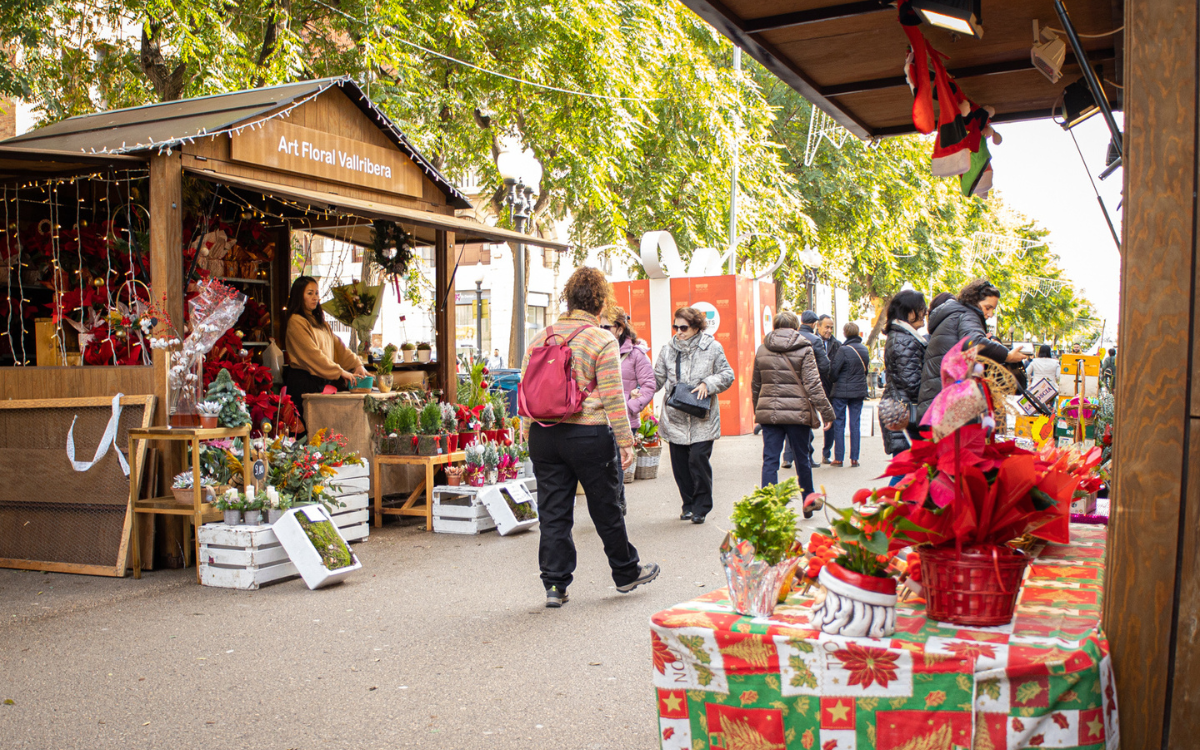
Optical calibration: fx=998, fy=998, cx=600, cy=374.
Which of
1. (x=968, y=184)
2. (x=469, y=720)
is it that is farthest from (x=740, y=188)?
(x=469, y=720)

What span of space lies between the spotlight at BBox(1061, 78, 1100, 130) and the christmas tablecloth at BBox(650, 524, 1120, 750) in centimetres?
286

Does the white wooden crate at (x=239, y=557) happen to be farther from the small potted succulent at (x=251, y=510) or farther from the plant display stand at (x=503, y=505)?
the plant display stand at (x=503, y=505)

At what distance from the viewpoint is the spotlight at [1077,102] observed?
15.4ft

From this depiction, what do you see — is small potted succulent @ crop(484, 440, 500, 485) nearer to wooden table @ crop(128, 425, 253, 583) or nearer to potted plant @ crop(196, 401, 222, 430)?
wooden table @ crop(128, 425, 253, 583)

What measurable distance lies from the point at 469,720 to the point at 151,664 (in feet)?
5.88

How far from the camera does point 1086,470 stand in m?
3.23

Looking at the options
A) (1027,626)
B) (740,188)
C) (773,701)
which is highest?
(740,188)

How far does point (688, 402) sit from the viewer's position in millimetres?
7969

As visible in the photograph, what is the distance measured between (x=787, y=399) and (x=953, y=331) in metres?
2.04

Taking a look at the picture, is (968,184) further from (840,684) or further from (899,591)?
(840,684)

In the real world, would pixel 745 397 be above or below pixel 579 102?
below

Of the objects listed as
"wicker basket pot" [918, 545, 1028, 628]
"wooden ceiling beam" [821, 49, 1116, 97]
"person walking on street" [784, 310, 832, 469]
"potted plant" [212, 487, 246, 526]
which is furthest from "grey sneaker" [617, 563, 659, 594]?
"person walking on street" [784, 310, 832, 469]

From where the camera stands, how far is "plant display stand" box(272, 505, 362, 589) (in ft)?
20.0

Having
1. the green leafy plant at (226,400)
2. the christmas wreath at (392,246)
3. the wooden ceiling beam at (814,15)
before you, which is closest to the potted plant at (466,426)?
the christmas wreath at (392,246)
